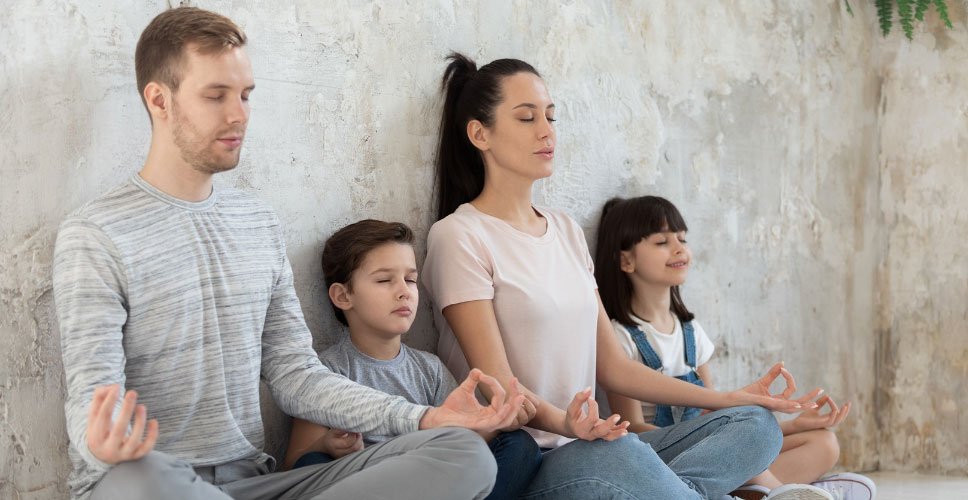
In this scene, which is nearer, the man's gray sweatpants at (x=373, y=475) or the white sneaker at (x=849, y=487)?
the man's gray sweatpants at (x=373, y=475)

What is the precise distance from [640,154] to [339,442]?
1727 mm

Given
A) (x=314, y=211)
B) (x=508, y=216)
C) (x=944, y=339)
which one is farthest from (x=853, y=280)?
(x=314, y=211)

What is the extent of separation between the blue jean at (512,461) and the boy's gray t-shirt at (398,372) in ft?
0.77

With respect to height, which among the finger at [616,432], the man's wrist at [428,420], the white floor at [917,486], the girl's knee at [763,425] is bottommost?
the white floor at [917,486]

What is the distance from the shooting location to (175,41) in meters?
1.87

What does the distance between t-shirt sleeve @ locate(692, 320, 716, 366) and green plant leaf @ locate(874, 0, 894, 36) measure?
1717 millimetres

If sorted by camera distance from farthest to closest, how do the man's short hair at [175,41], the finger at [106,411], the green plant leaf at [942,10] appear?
the green plant leaf at [942,10], the man's short hair at [175,41], the finger at [106,411]

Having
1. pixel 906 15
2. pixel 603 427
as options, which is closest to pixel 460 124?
pixel 603 427

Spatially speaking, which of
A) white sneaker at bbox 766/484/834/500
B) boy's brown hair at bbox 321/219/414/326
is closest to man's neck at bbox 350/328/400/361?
boy's brown hair at bbox 321/219/414/326

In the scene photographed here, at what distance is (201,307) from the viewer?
195 cm

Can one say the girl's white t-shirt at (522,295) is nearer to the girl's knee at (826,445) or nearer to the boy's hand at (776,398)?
the boy's hand at (776,398)

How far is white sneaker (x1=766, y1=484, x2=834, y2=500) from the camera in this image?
2596mm

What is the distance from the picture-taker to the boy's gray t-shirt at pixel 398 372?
2361mm

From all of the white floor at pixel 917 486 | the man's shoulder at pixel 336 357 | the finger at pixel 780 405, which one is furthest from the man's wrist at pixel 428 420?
the white floor at pixel 917 486
